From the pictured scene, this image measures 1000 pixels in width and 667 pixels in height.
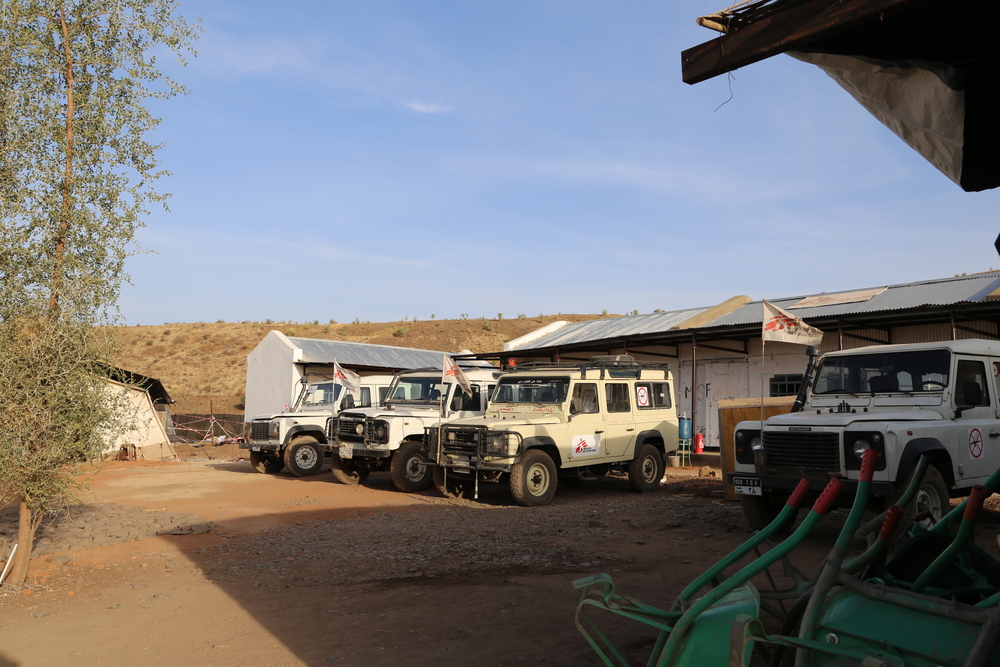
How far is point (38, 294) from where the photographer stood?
6738mm

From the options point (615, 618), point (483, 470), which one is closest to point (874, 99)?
point (615, 618)

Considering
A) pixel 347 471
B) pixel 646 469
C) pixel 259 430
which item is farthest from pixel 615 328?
pixel 259 430

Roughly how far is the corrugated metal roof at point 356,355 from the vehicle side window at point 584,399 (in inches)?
690

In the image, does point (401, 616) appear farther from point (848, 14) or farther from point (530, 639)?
point (848, 14)

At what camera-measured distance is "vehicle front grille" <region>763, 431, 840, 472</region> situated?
23.9ft

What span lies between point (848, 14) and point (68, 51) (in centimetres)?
702

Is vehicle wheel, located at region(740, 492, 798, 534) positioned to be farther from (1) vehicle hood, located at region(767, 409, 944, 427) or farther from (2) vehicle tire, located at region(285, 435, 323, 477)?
(2) vehicle tire, located at region(285, 435, 323, 477)

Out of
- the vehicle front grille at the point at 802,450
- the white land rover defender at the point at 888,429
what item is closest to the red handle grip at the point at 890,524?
the white land rover defender at the point at 888,429

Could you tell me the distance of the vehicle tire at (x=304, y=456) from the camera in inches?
616

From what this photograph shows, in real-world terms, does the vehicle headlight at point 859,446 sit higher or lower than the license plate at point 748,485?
higher

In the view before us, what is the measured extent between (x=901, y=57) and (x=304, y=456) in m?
14.1

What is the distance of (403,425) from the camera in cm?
1321

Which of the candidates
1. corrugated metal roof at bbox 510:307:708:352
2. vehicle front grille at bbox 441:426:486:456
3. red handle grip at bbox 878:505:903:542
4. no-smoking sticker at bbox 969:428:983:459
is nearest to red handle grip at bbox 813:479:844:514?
red handle grip at bbox 878:505:903:542

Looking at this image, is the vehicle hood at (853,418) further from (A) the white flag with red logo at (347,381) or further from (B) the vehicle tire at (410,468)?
(A) the white flag with red logo at (347,381)
